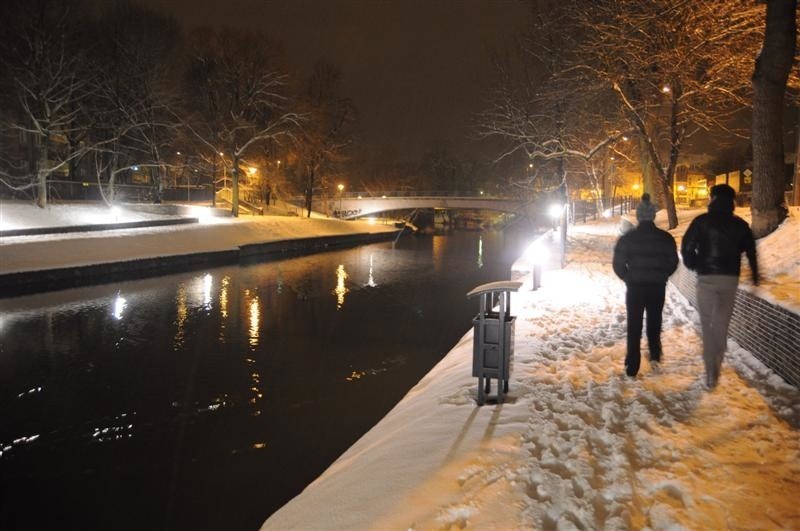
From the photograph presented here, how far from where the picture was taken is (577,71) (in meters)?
22.6

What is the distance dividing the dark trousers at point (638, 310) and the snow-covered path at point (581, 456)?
26 cm

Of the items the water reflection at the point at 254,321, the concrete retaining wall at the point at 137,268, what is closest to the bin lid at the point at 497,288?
the water reflection at the point at 254,321

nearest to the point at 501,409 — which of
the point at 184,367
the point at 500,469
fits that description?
the point at 500,469

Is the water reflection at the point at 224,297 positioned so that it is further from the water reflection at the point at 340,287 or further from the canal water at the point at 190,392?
the water reflection at the point at 340,287

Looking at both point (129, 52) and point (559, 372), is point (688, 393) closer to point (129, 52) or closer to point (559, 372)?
point (559, 372)

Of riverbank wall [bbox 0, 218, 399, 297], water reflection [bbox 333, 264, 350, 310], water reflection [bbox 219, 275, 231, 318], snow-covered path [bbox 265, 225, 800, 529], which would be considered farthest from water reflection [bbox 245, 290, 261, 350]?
riverbank wall [bbox 0, 218, 399, 297]

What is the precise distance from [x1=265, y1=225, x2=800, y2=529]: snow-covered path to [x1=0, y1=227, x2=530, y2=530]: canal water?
1.70 m

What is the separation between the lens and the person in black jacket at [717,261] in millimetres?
5891

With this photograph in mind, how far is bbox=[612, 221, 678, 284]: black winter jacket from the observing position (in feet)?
20.5

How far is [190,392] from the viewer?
32.1 ft

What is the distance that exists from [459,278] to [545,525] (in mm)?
22880

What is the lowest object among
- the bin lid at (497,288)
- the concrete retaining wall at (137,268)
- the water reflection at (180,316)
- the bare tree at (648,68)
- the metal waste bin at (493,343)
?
the water reflection at (180,316)

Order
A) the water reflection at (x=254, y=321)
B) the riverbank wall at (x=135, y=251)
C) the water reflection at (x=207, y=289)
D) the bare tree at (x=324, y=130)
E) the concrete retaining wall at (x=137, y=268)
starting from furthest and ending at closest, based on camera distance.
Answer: the bare tree at (x=324, y=130)
the riverbank wall at (x=135, y=251)
the concrete retaining wall at (x=137, y=268)
the water reflection at (x=207, y=289)
the water reflection at (x=254, y=321)

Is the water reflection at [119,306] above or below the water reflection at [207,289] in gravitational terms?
below
